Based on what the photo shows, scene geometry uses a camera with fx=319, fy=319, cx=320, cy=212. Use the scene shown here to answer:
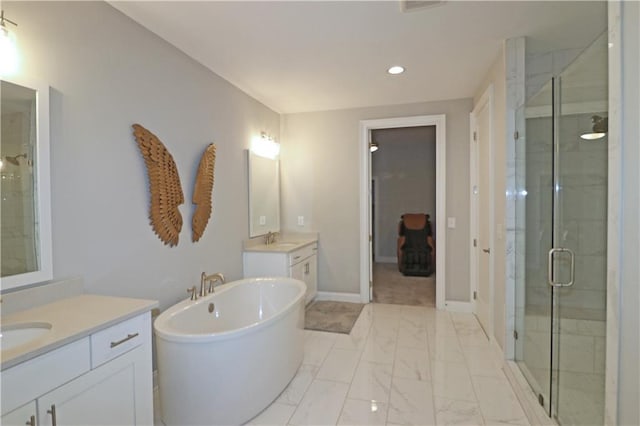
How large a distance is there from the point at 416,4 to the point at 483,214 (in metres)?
2.24

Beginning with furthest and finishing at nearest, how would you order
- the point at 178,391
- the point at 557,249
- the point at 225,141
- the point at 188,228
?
the point at 225,141, the point at 188,228, the point at 557,249, the point at 178,391

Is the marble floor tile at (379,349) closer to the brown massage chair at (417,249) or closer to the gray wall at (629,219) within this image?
the gray wall at (629,219)

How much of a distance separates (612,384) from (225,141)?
3235 mm

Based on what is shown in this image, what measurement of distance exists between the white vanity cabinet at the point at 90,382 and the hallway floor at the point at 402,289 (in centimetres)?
338

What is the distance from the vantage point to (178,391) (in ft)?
5.98

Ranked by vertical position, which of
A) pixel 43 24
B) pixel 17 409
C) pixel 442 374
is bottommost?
pixel 442 374

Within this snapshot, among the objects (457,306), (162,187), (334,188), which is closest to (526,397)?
(457,306)

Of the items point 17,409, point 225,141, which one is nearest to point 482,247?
point 225,141

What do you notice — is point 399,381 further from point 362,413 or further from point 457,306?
point 457,306

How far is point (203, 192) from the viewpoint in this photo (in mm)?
2865

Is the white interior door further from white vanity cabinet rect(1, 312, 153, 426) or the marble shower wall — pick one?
the marble shower wall

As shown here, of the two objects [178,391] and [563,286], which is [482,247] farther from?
[178,391]

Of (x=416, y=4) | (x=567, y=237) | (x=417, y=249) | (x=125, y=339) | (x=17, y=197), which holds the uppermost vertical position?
(x=416, y=4)

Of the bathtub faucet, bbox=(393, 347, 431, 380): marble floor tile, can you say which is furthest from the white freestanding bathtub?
bbox=(393, 347, 431, 380): marble floor tile
